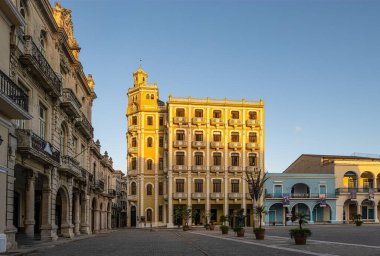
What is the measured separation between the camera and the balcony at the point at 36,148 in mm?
23500

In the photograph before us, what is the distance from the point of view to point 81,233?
1805 inches

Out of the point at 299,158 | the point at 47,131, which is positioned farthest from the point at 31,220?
the point at 299,158

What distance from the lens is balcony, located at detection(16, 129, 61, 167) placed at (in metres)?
23.5

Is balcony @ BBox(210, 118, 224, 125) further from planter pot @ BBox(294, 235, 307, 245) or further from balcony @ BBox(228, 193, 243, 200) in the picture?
planter pot @ BBox(294, 235, 307, 245)

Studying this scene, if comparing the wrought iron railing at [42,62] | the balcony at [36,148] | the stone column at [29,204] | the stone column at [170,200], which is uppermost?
the wrought iron railing at [42,62]

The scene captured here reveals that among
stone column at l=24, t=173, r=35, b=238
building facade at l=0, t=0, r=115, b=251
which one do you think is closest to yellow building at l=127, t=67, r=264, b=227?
building facade at l=0, t=0, r=115, b=251

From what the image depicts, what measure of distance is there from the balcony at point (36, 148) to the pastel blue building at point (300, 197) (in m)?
54.2

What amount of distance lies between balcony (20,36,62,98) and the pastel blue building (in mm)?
54907

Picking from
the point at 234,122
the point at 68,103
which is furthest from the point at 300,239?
the point at 234,122

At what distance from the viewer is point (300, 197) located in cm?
8100

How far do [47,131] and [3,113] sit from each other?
37.6 ft

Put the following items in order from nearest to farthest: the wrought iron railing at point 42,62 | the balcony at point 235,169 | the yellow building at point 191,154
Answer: the wrought iron railing at point 42,62
the yellow building at point 191,154
the balcony at point 235,169

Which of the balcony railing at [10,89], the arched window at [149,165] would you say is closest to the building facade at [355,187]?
the arched window at [149,165]

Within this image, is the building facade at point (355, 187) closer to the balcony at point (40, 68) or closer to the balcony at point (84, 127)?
the balcony at point (84, 127)
